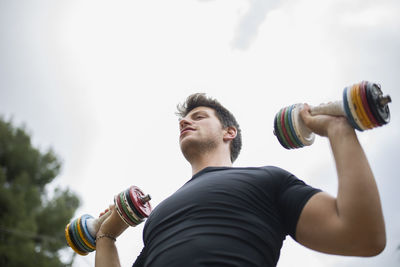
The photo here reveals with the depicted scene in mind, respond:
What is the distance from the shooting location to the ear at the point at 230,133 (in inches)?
59.9

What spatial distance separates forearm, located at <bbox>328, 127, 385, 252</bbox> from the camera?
0.72m

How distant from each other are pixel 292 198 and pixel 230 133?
72 cm

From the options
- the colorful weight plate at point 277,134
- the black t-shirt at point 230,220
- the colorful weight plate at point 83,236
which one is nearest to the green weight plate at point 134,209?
the colorful weight plate at point 83,236

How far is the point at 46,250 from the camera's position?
527 cm

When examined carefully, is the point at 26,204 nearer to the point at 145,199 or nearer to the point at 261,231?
the point at 145,199

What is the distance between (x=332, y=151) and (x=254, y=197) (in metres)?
0.21

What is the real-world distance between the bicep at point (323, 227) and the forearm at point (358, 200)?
16mm

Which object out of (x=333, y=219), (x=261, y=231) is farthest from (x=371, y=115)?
(x=261, y=231)

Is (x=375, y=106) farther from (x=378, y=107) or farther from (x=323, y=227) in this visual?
(x=323, y=227)

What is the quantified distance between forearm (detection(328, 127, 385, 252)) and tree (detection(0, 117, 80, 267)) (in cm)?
509

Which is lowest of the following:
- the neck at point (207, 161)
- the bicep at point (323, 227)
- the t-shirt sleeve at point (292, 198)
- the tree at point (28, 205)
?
the bicep at point (323, 227)

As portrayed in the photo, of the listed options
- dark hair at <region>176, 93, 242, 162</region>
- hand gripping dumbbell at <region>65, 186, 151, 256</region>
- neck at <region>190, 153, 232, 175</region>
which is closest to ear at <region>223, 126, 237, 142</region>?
dark hair at <region>176, 93, 242, 162</region>

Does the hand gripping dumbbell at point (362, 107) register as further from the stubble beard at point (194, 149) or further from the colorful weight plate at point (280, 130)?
the stubble beard at point (194, 149)

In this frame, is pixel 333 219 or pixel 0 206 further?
pixel 0 206
